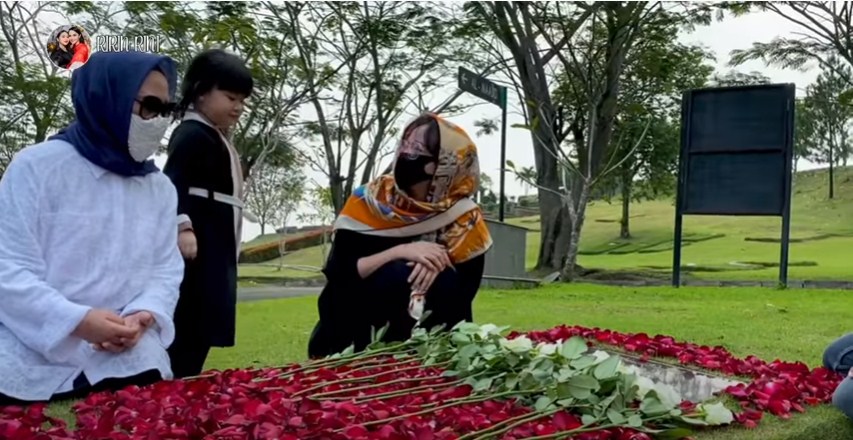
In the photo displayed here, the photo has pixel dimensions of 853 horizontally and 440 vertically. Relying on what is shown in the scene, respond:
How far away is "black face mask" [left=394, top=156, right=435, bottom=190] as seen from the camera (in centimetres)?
252

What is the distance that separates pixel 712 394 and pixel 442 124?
3.60 ft

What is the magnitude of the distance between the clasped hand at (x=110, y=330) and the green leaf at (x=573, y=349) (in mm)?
942

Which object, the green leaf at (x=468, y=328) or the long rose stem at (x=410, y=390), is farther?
the green leaf at (x=468, y=328)

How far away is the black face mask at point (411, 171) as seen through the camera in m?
2.52

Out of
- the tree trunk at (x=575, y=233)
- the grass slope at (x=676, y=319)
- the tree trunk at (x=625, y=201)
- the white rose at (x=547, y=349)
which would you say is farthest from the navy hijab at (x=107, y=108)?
the tree trunk at (x=625, y=201)

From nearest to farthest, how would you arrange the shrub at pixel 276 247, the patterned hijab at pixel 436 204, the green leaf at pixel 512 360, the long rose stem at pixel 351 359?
the green leaf at pixel 512 360
the long rose stem at pixel 351 359
the patterned hijab at pixel 436 204
the shrub at pixel 276 247

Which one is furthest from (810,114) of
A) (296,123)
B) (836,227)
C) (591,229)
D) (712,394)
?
(712,394)

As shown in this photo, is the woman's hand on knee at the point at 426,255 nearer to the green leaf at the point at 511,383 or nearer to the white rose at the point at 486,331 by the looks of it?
the white rose at the point at 486,331

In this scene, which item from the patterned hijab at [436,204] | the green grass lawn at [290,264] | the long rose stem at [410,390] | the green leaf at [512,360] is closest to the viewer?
the long rose stem at [410,390]

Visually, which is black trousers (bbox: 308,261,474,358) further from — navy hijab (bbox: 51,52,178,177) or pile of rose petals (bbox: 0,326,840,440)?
navy hijab (bbox: 51,52,178,177)

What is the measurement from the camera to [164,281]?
1989mm

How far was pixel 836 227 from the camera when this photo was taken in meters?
27.2

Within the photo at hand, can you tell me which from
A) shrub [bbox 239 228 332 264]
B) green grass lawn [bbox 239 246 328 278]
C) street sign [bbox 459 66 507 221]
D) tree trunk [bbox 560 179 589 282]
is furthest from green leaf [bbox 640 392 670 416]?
shrub [bbox 239 228 332 264]

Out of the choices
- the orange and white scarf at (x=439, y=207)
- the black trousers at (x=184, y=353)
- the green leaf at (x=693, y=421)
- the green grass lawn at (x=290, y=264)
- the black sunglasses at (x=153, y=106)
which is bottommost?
the green grass lawn at (x=290, y=264)
